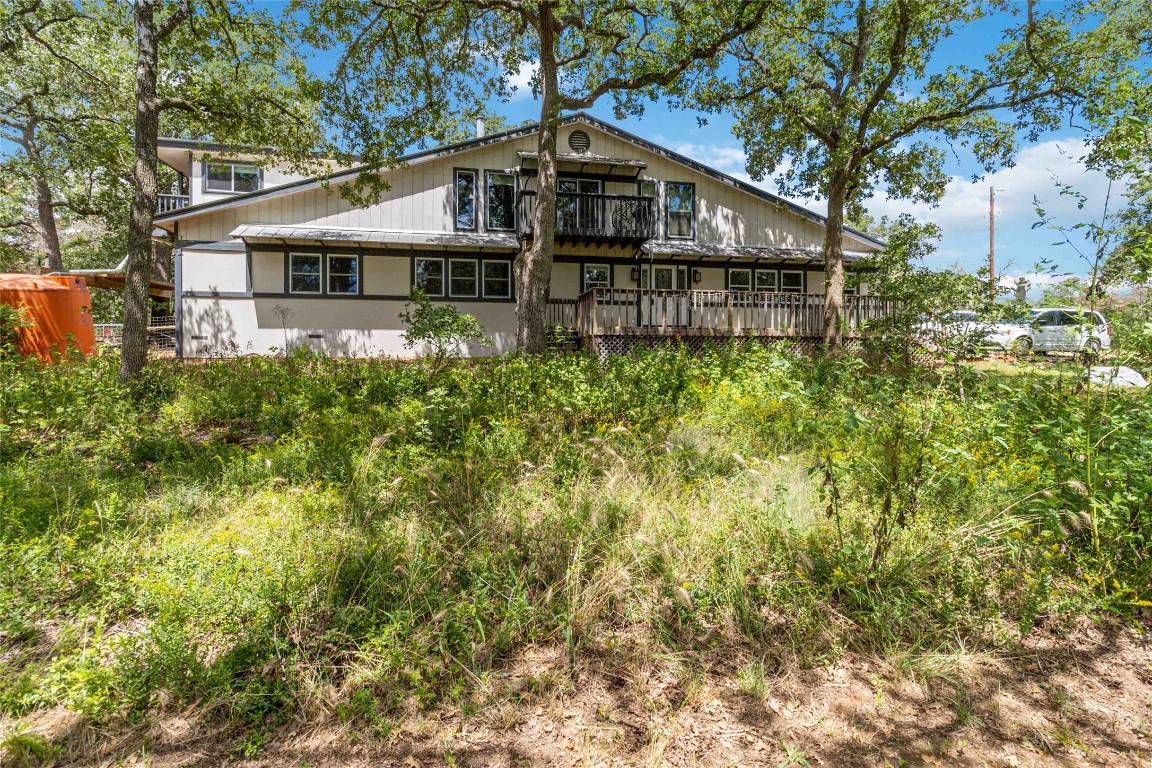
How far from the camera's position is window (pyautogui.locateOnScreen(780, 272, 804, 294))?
18.2 metres

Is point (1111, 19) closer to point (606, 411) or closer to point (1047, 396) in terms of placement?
point (1047, 396)

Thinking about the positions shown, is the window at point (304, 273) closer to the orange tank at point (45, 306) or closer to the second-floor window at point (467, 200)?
the second-floor window at point (467, 200)

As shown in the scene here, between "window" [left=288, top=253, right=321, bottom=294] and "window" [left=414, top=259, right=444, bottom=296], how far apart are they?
9.34 feet

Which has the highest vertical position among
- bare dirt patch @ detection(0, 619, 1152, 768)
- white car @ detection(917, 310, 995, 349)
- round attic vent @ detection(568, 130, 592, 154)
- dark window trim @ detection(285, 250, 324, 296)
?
round attic vent @ detection(568, 130, 592, 154)

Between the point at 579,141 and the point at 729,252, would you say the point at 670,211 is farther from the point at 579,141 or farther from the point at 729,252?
the point at 579,141

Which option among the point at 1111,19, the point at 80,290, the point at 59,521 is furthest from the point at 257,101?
the point at 1111,19

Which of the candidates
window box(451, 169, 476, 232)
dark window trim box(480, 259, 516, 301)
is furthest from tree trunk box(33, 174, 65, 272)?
dark window trim box(480, 259, 516, 301)

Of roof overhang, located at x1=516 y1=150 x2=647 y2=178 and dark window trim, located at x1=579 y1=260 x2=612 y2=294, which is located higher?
roof overhang, located at x1=516 y1=150 x2=647 y2=178

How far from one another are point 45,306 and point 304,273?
263 inches

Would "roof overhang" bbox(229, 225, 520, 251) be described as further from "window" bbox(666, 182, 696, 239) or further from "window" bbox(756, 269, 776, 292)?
"window" bbox(756, 269, 776, 292)

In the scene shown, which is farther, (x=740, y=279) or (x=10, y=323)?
(x=740, y=279)

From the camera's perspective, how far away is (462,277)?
16031 mm

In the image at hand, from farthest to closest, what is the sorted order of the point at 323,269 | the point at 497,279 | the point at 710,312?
the point at 497,279
the point at 323,269
the point at 710,312

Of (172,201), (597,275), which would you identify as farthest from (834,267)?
(172,201)
